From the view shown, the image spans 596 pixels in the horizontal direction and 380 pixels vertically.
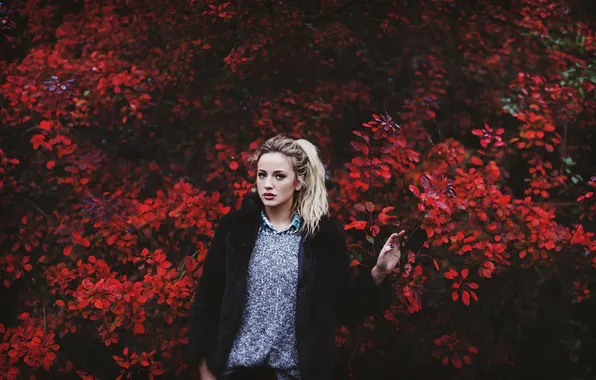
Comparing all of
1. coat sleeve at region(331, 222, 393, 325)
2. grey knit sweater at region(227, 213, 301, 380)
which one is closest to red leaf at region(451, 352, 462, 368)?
→ coat sleeve at region(331, 222, 393, 325)

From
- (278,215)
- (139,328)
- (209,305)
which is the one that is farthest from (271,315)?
(139,328)

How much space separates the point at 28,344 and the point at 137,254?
3.08 feet

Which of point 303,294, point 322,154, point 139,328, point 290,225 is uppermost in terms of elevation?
point 290,225

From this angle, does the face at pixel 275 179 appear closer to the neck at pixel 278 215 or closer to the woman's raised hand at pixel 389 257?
the neck at pixel 278 215

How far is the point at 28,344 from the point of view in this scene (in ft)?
12.3

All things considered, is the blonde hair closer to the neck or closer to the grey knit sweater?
the neck

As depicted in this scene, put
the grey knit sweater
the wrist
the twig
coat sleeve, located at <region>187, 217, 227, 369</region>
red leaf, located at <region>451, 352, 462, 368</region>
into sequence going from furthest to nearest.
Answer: the twig
red leaf, located at <region>451, 352, 462, 368</region>
the wrist
coat sleeve, located at <region>187, 217, 227, 369</region>
the grey knit sweater

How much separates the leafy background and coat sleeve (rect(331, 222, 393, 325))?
0.99 m

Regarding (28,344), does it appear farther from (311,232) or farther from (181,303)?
(311,232)

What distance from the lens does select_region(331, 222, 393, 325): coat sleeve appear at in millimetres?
2650

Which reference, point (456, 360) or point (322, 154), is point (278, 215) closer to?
point (322, 154)

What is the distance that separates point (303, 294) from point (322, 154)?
6.90 feet

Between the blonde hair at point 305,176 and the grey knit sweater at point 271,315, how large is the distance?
0.18m

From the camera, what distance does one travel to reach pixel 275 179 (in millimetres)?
2600
